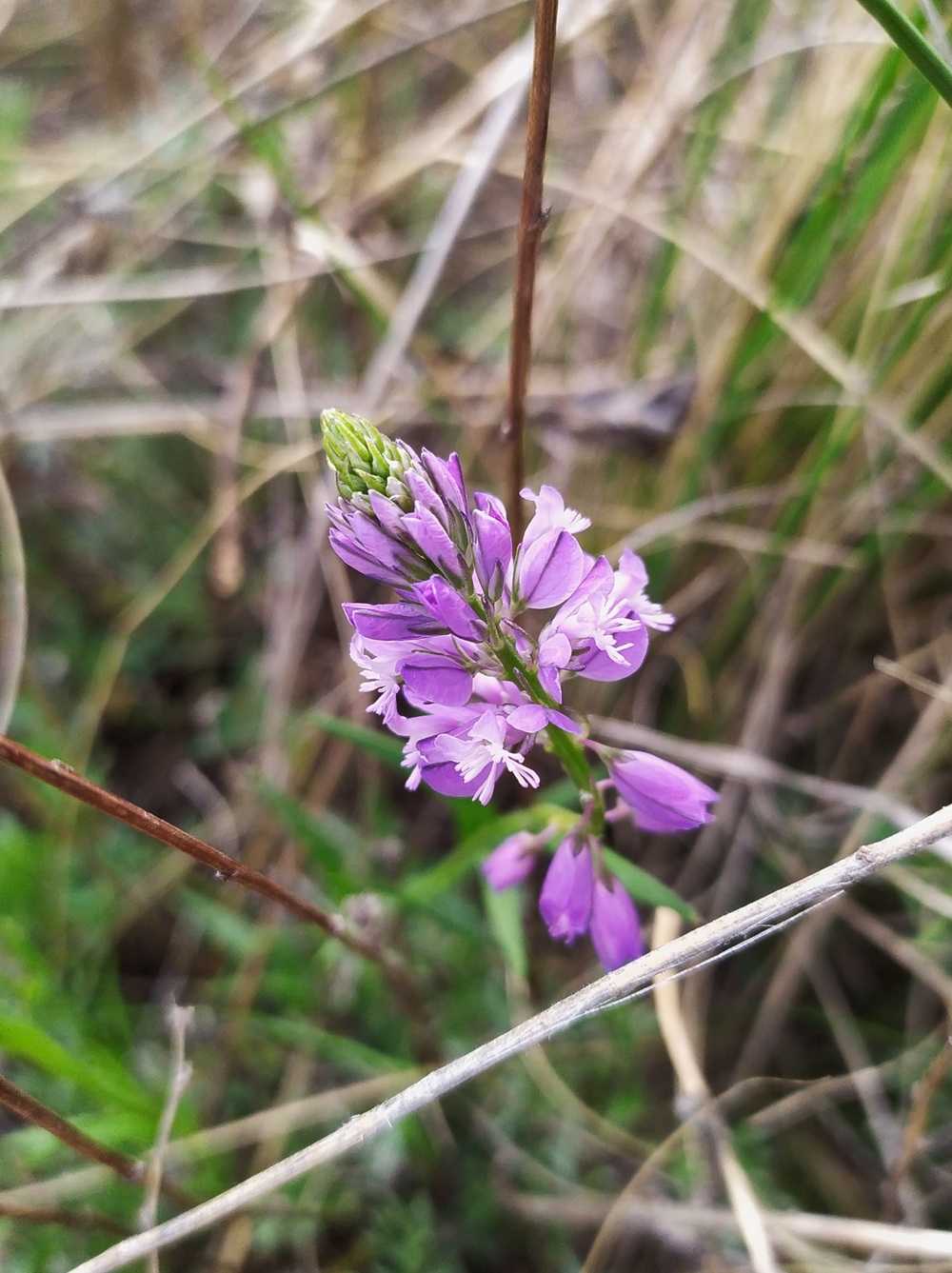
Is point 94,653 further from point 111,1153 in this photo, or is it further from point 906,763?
point 906,763

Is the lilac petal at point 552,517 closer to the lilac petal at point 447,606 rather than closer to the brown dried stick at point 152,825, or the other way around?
the lilac petal at point 447,606

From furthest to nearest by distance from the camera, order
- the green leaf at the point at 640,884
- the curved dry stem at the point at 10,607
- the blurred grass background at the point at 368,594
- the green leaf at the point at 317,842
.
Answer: the curved dry stem at the point at 10,607, the blurred grass background at the point at 368,594, the green leaf at the point at 317,842, the green leaf at the point at 640,884

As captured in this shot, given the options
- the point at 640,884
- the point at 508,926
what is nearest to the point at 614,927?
the point at 640,884

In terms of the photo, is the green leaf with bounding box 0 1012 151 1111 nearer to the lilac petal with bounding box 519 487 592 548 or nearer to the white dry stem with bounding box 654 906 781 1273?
the white dry stem with bounding box 654 906 781 1273

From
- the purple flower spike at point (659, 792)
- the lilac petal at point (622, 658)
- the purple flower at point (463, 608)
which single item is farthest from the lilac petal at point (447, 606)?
the purple flower spike at point (659, 792)

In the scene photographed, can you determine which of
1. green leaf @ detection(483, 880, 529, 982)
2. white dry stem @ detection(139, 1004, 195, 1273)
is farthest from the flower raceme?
white dry stem @ detection(139, 1004, 195, 1273)

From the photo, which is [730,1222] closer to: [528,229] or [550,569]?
[550,569]
